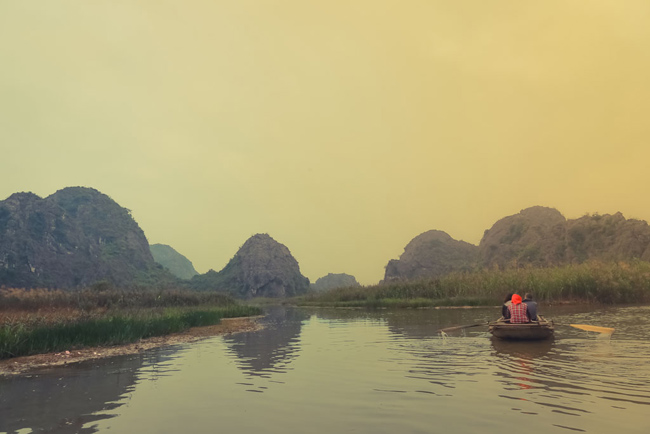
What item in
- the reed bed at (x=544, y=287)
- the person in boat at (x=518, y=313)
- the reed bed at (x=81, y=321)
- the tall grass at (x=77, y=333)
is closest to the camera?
the tall grass at (x=77, y=333)

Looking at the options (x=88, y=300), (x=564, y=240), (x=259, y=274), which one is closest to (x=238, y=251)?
(x=259, y=274)

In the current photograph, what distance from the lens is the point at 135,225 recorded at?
13900cm

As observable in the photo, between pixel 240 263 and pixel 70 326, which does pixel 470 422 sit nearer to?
pixel 70 326

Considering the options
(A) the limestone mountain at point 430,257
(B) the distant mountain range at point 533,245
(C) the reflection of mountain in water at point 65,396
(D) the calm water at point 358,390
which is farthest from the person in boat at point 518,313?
(A) the limestone mountain at point 430,257

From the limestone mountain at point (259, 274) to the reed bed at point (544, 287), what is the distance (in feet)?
251

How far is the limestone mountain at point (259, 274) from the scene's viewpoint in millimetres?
118956

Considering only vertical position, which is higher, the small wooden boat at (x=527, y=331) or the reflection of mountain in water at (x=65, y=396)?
the small wooden boat at (x=527, y=331)

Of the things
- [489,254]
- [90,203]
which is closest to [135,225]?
[90,203]

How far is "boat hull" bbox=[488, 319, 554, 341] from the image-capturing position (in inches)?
629

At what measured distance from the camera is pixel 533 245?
94.4m

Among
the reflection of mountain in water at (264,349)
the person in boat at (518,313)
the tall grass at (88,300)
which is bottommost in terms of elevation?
the reflection of mountain in water at (264,349)

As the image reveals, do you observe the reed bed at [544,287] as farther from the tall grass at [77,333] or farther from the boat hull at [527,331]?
the tall grass at [77,333]

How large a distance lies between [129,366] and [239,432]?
832 cm

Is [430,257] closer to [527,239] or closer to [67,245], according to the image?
[527,239]
